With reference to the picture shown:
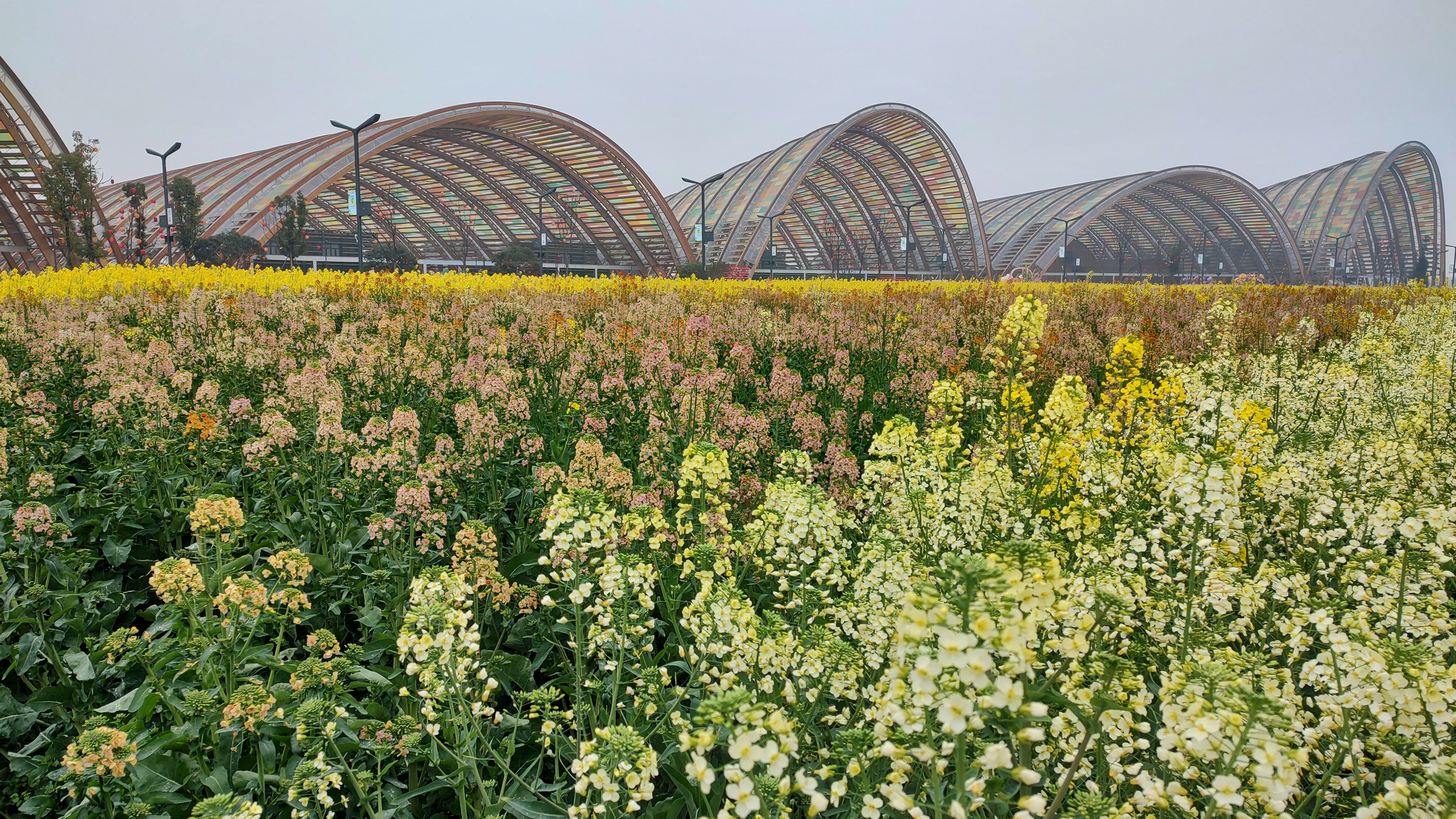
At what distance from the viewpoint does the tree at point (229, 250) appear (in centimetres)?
3675

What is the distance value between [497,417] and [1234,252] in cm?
10878

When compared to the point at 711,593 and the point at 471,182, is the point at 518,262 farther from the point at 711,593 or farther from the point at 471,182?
the point at 711,593

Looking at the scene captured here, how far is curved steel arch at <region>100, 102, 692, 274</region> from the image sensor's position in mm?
41375

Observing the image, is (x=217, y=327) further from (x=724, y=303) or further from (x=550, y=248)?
(x=550, y=248)

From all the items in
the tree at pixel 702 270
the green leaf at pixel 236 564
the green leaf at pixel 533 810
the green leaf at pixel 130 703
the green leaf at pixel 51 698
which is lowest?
the green leaf at pixel 533 810

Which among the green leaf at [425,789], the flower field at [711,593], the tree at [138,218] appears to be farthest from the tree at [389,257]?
the green leaf at [425,789]

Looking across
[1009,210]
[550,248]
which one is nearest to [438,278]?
[550,248]

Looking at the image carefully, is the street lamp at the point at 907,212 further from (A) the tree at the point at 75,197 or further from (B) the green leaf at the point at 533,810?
(B) the green leaf at the point at 533,810

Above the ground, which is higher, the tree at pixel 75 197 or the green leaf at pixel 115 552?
the tree at pixel 75 197

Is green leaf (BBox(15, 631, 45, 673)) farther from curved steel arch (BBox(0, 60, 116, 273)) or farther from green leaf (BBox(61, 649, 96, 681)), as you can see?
curved steel arch (BBox(0, 60, 116, 273))

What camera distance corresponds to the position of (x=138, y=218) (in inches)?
1302

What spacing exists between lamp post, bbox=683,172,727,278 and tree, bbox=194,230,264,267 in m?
23.3

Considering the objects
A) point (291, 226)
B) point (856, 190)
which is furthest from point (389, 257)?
point (856, 190)

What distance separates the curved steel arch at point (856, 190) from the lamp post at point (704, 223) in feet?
2.39
